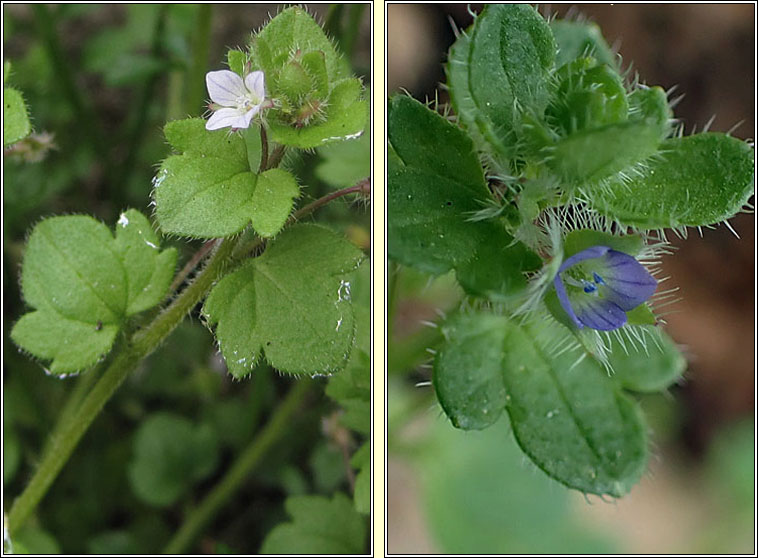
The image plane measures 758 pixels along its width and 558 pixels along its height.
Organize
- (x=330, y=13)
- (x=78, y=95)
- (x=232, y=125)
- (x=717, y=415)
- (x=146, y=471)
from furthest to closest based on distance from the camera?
(x=717, y=415) < (x=78, y=95) < (x=146, y=471) < (x=330, y=13) < (x=232, y=125)

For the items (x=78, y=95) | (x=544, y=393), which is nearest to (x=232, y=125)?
(x=544, y=393)

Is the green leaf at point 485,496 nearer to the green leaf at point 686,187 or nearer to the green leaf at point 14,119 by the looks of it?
the green leaf at point 686,187

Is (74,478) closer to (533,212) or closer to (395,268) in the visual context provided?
(395,268)

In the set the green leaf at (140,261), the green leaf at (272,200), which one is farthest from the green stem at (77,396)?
the green leaf at (272,200)

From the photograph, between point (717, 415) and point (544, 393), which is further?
point (717, 415)

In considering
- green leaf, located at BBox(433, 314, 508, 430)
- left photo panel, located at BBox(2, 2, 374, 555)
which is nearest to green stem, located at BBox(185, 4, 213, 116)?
left photo panel, located at BBox(2, 2, 374, 555)

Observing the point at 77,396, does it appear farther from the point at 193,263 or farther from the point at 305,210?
the point at 305,210
